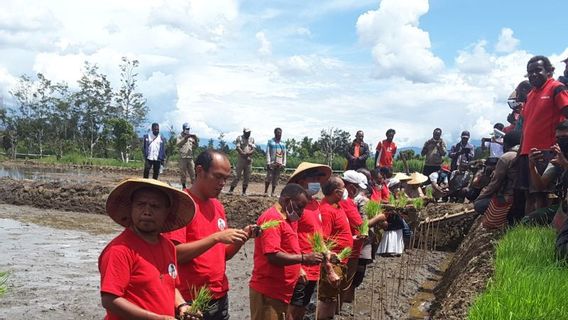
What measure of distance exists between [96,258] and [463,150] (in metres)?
9.24

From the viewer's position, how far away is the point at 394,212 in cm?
848

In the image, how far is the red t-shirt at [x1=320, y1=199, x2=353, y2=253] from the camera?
615cm

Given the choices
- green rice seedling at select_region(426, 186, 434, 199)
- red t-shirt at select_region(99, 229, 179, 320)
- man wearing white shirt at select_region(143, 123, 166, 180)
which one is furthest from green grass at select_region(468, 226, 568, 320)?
man wearing white shirt at select_region(143, 123, 166, 180)

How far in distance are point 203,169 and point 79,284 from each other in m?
5.79

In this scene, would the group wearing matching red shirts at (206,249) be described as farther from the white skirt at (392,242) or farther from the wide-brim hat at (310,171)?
Result: the white skirt at (392,242)

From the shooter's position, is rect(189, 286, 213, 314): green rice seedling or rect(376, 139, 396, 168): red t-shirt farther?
rect(376, 139, 396, 168): red t-shirt

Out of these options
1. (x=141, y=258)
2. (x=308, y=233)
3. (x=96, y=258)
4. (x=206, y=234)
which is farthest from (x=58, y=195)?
(x=141, y=258)

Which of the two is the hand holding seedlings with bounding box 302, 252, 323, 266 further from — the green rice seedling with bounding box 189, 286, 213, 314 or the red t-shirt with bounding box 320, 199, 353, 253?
the red t-shirt with bounding box 320, 199, 353, 253

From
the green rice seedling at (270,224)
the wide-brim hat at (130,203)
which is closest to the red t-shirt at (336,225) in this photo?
the green rice seedling at (270,224)

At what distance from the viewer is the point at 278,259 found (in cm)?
456

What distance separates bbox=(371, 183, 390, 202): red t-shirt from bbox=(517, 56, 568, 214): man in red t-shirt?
262cm

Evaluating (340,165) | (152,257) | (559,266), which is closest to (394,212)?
(559,266)

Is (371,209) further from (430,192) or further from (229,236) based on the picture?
(430,192)

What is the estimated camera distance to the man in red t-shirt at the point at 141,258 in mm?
2777
